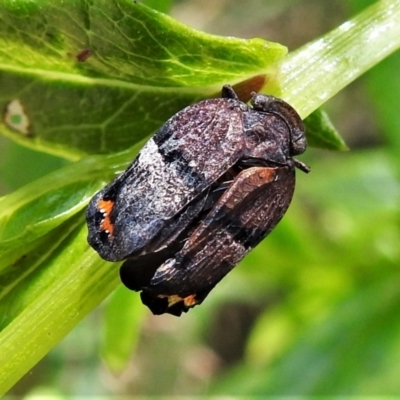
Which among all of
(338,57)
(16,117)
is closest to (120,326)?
(16,117)

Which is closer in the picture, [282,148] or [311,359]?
[282,148]

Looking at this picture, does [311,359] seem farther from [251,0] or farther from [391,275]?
[251,0]

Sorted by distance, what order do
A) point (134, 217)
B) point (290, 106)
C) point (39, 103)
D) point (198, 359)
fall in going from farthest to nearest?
point (198, 359)
point (39, 103)
point (290, 106)
point (134, 217)

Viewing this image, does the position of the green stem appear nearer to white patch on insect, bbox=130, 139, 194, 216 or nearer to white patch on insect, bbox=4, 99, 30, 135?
white patch on insect, bbox=130, 139, 194, 216

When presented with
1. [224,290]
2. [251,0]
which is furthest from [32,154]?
[251,0]

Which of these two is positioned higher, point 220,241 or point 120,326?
point 220,241

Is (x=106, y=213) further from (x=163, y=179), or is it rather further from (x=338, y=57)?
(x=338, y=57)
